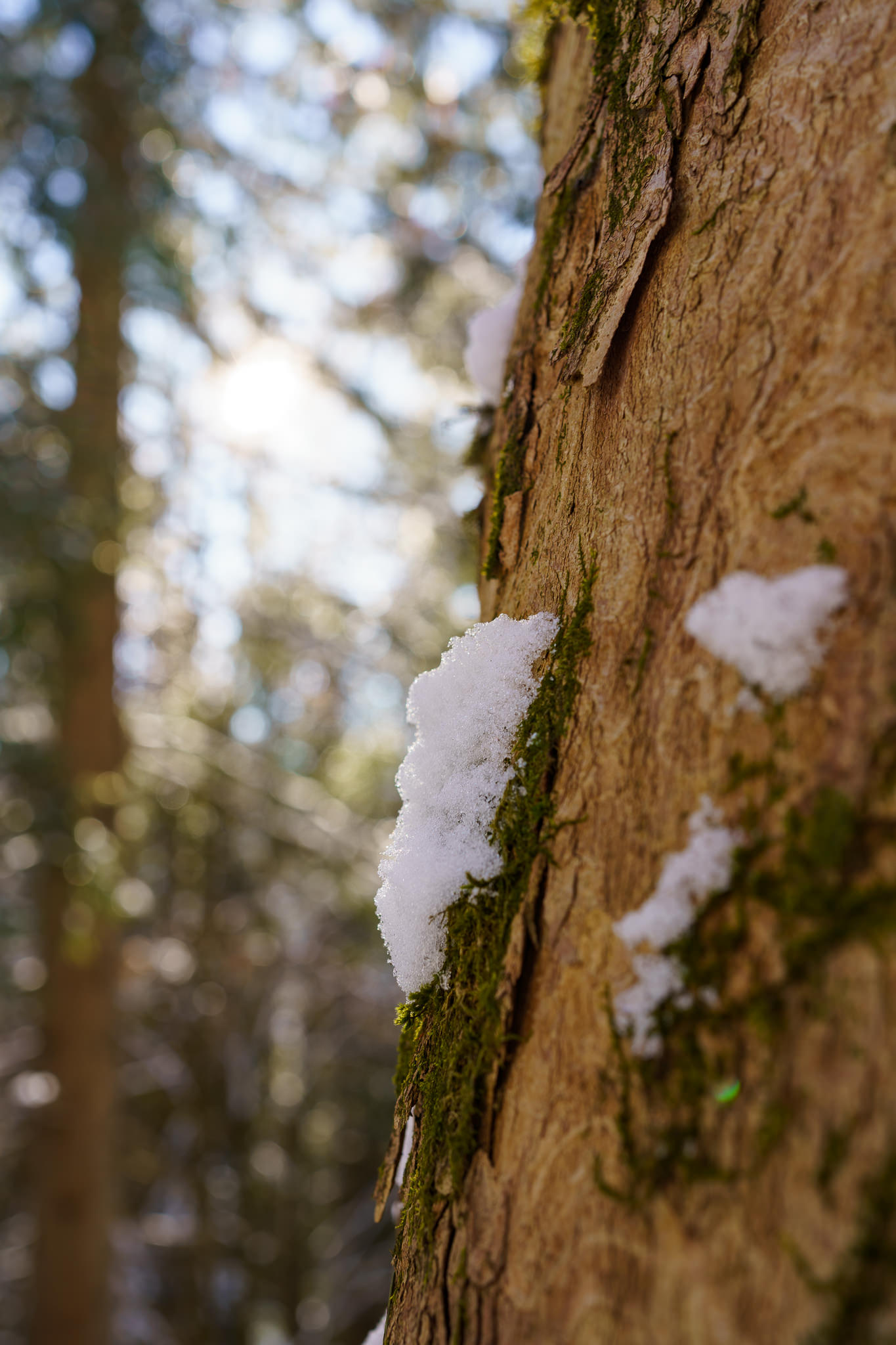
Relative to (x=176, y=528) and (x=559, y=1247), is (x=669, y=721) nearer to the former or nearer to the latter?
(x=559, y=1247)

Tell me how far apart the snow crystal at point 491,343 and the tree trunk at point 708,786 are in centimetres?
42

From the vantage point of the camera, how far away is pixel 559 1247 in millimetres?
518

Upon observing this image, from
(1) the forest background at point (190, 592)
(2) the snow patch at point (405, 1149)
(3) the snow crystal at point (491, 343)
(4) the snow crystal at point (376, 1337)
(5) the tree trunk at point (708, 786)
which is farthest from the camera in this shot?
(1) the forest background at point (190, 592)

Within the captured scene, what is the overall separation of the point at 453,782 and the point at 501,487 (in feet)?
Result: 1.17

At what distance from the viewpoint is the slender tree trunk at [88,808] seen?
4316mm

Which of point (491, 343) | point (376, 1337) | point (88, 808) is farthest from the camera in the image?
point (88, 808)

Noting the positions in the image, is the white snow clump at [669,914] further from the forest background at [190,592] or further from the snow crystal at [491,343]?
the forest background at [190,592]

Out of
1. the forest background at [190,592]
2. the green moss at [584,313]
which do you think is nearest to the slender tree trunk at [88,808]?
the forest background at [190,592]

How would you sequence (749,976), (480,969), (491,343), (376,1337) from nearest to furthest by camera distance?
(749,976) < (480,969) < (376,1337) < (491,343)

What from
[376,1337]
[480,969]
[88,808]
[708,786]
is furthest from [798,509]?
[88,808]

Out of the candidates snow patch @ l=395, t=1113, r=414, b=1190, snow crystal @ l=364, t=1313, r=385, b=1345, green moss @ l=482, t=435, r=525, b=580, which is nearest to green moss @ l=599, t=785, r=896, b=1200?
snow patch @ l=395, t=1113, r=414, b=1190

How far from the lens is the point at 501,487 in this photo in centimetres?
91

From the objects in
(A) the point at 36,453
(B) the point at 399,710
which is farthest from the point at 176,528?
(B) the point at 399,710

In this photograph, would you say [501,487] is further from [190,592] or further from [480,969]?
[190,592]
